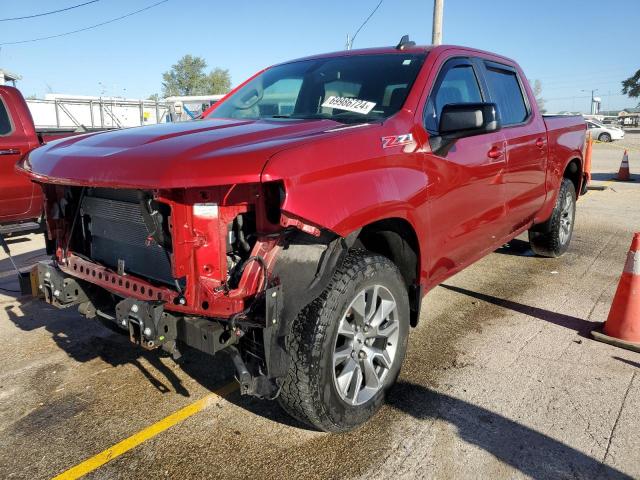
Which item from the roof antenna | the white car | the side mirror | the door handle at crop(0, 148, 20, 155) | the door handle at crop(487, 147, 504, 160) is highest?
the roof antenna

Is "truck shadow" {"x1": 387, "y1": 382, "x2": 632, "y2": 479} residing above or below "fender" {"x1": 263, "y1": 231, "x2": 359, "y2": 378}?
below

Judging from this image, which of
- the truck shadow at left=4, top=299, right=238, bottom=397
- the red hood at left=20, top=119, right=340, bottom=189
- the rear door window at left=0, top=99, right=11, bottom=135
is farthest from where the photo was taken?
the rear door window at left=0, top=99, right=11, bottom=135

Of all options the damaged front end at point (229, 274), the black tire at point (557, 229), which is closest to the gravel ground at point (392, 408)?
the damaged front end at point (229, 274)

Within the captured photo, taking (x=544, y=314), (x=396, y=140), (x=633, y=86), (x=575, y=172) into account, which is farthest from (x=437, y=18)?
(x=633, y=86)

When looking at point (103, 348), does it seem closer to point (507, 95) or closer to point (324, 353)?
point (324, 353)

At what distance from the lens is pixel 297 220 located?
2232 mm

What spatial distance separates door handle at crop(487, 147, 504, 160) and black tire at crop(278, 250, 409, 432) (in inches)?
61.4

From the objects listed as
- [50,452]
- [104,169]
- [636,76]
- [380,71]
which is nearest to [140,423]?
[50,452]

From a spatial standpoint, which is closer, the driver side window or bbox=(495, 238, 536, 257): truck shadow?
the driver side window

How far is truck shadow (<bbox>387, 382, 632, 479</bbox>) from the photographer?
252cm

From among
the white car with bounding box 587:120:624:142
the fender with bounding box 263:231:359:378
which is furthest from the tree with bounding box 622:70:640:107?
the fender with bounding box 263:231:359:378

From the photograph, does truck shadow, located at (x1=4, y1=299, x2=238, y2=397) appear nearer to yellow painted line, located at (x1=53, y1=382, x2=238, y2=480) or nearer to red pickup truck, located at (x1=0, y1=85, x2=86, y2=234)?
yellow painted line, located at (x1=53, y1=382, x2=238, y2=480)

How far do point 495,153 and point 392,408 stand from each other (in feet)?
6.77

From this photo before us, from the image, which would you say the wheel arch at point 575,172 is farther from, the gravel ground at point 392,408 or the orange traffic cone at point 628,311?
the orange traffic cone at point 628,311
